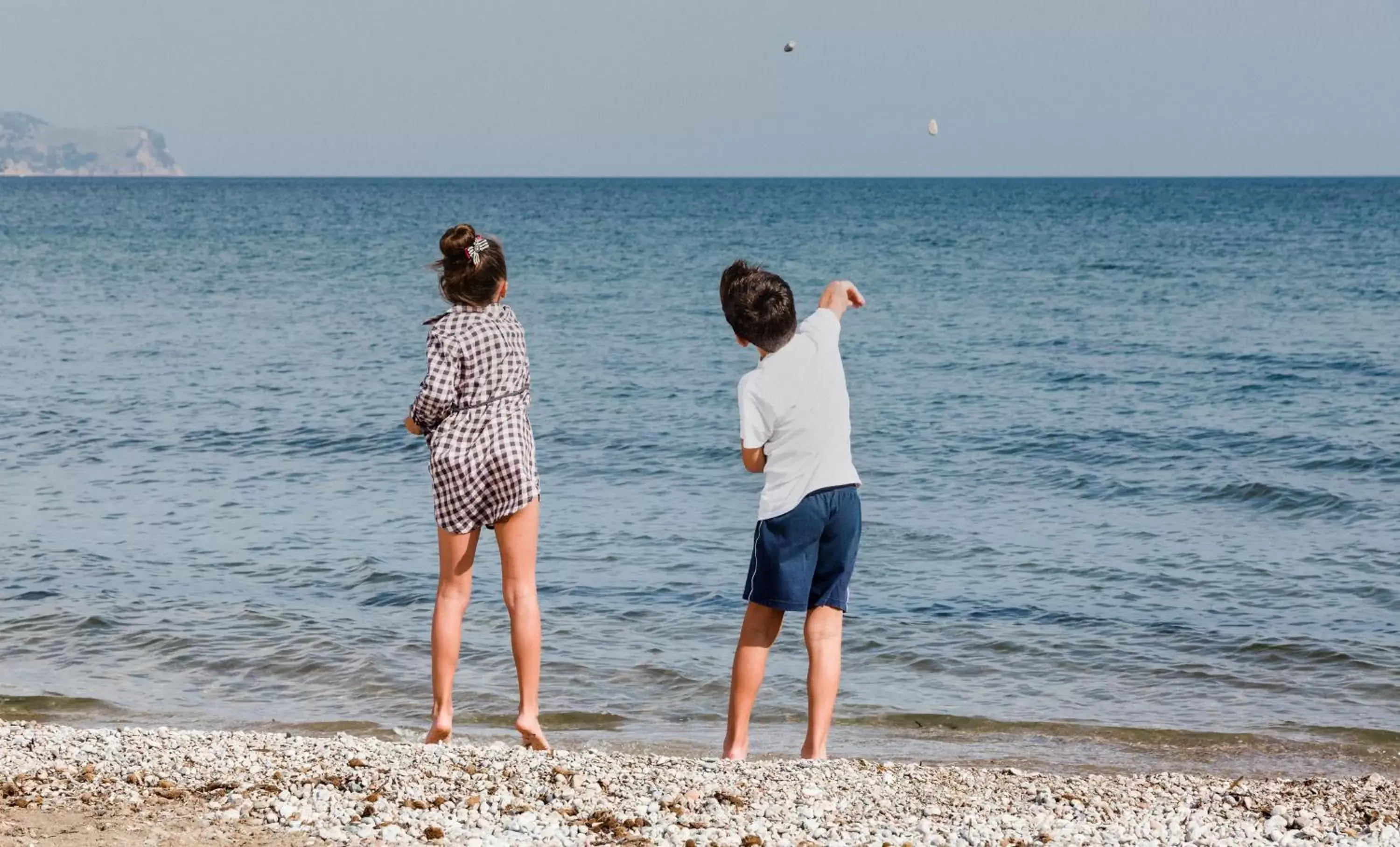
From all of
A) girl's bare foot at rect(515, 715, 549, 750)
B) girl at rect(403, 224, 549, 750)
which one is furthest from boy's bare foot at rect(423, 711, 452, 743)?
girl at rect(403, 224, 549, 750)

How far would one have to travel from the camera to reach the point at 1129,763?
6.04 metres

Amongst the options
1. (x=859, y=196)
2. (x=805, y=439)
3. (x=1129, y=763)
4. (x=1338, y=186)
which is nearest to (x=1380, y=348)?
(x=1129, y=763)

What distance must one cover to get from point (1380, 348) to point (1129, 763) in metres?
16.1

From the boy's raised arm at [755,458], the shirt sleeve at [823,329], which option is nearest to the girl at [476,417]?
the boy's raised arm at [755,458]

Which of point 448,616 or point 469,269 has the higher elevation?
point 469,269

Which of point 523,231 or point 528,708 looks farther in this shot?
point 523,231

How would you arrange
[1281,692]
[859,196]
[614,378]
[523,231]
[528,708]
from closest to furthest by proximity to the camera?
[528,708] → [1281,692] → [614,378] → [523,231] → [859,196]

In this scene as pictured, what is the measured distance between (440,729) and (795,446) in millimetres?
1758

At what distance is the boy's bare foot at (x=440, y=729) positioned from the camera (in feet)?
17.2

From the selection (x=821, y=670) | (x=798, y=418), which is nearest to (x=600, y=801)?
(x=821, y=670)

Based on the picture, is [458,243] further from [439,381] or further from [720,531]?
[720,531]

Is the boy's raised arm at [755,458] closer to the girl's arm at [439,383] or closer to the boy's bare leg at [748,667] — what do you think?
the boy's bare leg at [748,667]

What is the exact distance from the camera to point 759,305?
4.66m

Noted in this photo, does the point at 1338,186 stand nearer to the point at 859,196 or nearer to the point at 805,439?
the point at 859,196
